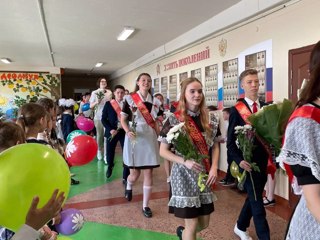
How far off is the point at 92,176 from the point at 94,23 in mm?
2858

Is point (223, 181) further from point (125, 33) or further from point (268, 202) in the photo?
point (125, 33)

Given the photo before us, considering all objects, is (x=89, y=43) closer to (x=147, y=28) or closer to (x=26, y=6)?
(x=147, y=28)

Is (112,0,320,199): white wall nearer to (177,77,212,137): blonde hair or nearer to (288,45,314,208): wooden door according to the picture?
(288,45,314,208): wooden door

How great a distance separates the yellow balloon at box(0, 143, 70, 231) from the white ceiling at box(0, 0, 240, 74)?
3.81 metres

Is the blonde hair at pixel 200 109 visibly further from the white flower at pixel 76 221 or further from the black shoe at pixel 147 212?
the black shoe at pixel 147 212

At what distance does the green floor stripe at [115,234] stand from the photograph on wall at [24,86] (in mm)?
10308

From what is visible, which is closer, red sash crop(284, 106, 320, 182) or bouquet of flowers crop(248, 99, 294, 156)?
red sash crop(284, 106, 320, 182)

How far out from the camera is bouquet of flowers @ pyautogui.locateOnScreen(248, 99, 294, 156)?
211cm

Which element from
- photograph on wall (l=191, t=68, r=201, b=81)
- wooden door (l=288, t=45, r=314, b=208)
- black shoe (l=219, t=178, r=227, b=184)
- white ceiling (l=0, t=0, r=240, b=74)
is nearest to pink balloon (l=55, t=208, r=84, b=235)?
wooden door (l=288, t=45, r=314, b=208)

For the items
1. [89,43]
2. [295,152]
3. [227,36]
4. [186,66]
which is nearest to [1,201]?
[295,152]

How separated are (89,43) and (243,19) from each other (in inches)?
174

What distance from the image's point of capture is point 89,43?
24.9 feet

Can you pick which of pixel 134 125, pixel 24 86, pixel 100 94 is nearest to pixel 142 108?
pixel 134 125

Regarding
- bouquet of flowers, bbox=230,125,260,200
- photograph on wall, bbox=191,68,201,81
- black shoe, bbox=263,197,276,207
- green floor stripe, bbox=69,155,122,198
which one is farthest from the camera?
photograph on wall, bbox=191,68,201,81
